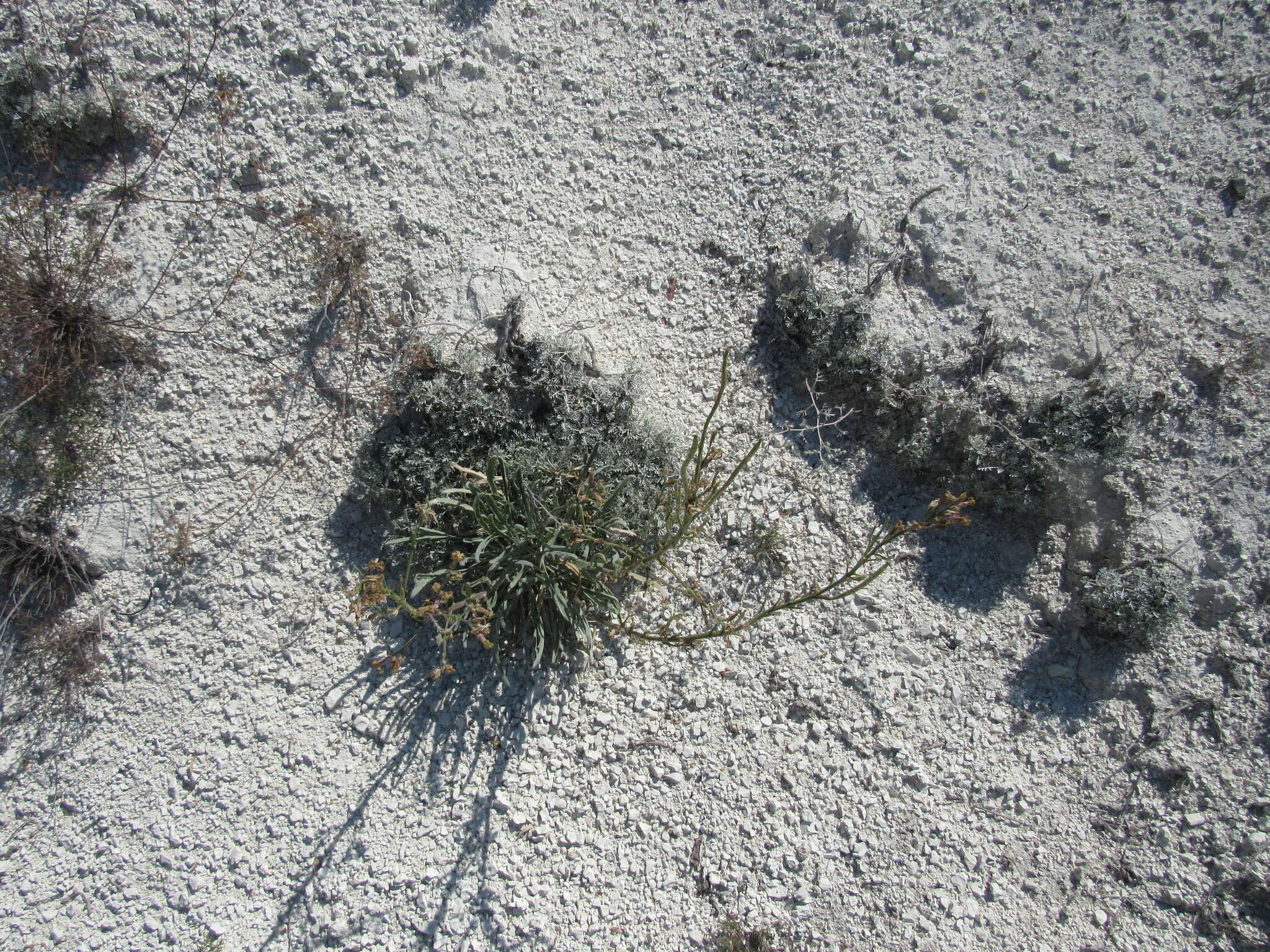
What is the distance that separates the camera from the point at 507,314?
404 centimetres

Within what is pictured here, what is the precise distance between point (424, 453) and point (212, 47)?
281 cm

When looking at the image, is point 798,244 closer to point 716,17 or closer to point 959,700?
point 716,17

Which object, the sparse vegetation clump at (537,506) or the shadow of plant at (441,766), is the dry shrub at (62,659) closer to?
the shadow of plant at (441,766)

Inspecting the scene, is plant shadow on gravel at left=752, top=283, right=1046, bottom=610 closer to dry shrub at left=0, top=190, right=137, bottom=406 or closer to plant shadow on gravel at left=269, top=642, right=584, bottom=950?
plant shadow on gravel at left=269, top=642, right=584, bottom=950

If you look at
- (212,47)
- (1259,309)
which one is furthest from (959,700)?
(212,47)

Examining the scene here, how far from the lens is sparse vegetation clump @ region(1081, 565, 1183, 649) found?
382 cm

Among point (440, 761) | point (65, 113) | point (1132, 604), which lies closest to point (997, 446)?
point (1132, 604)

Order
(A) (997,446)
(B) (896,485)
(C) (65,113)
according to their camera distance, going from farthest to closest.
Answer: (B) (896,485) < (A) (997,446) < (C) (65,113)

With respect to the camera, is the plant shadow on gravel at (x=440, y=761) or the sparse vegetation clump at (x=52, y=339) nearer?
the plant shadow on gravel at (x=440, y=761)

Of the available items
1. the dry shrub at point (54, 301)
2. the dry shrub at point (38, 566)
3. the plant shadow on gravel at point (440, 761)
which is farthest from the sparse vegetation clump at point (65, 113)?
the plant shadow on gravel at point (440, 761)

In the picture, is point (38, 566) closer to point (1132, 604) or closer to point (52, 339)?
point (52, 339)

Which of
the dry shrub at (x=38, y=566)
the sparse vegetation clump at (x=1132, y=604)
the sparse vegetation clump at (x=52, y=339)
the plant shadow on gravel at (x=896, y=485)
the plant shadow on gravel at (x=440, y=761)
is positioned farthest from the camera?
the plant shadow on gravel at (x=896, y=485)

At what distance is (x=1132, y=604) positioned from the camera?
3.82m

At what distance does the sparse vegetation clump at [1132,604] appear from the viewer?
382 cm
